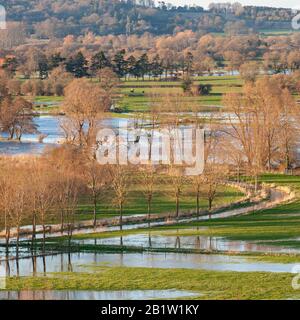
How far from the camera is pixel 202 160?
43.8m

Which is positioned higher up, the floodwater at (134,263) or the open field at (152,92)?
the floodwater at (134,263)

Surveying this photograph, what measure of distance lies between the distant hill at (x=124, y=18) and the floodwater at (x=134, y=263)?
117 metres

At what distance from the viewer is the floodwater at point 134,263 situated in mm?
Result: 24297

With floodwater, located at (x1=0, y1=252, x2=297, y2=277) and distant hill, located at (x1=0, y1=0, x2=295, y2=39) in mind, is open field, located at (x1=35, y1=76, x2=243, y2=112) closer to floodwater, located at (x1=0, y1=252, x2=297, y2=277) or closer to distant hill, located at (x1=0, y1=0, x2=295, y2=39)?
floodwater, located at (x1=0, y1=252, x2=297, y2=277)

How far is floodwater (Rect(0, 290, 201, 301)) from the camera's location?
68.5 feet

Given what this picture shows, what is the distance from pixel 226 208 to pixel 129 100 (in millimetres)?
41084

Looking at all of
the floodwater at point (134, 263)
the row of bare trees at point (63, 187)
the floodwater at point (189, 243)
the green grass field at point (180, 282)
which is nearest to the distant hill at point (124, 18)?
the row of bare trees at point (63, 187)

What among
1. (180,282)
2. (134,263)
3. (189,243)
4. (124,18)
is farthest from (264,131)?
(124,18)

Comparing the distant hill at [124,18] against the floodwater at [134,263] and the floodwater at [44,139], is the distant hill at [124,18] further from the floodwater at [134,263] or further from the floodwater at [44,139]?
the floodwater at [134,263]

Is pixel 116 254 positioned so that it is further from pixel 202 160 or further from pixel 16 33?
pixel 16 33

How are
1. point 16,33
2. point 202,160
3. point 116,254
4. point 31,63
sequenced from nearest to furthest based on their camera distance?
point 116,254 < point 202,160 < point 31,63 < point 16,33

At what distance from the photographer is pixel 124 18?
167125 mm
